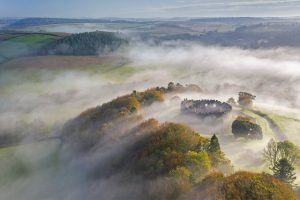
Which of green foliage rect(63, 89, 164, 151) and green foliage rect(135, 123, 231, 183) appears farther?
green foliage rect(63, 89, 164, 151)

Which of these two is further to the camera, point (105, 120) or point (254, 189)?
point (105, 120)

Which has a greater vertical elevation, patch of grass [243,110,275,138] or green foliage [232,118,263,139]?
green foliage [232,118,263,139]

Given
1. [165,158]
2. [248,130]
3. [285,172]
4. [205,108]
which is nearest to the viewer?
[285,172]

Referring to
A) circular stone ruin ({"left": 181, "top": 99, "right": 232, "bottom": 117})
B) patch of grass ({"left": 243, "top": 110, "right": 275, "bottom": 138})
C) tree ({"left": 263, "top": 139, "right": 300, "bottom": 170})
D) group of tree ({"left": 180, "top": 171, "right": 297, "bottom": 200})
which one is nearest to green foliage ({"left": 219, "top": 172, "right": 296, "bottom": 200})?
group of tree ({"left": 180, "top": 171, "right": 297, "bottom": 200})

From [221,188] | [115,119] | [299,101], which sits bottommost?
[299,101]

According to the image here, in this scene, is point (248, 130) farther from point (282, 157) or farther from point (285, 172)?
point (285, 172)

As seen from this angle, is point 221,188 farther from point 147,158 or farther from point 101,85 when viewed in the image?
point 101,85

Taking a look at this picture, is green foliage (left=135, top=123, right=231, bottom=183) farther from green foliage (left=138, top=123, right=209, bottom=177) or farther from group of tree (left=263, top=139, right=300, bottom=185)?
group of tree (left=263, top=139, right=300, bottom=185)

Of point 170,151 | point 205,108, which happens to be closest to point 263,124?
point 205,108

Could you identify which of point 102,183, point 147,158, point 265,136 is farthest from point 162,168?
point 265,136
